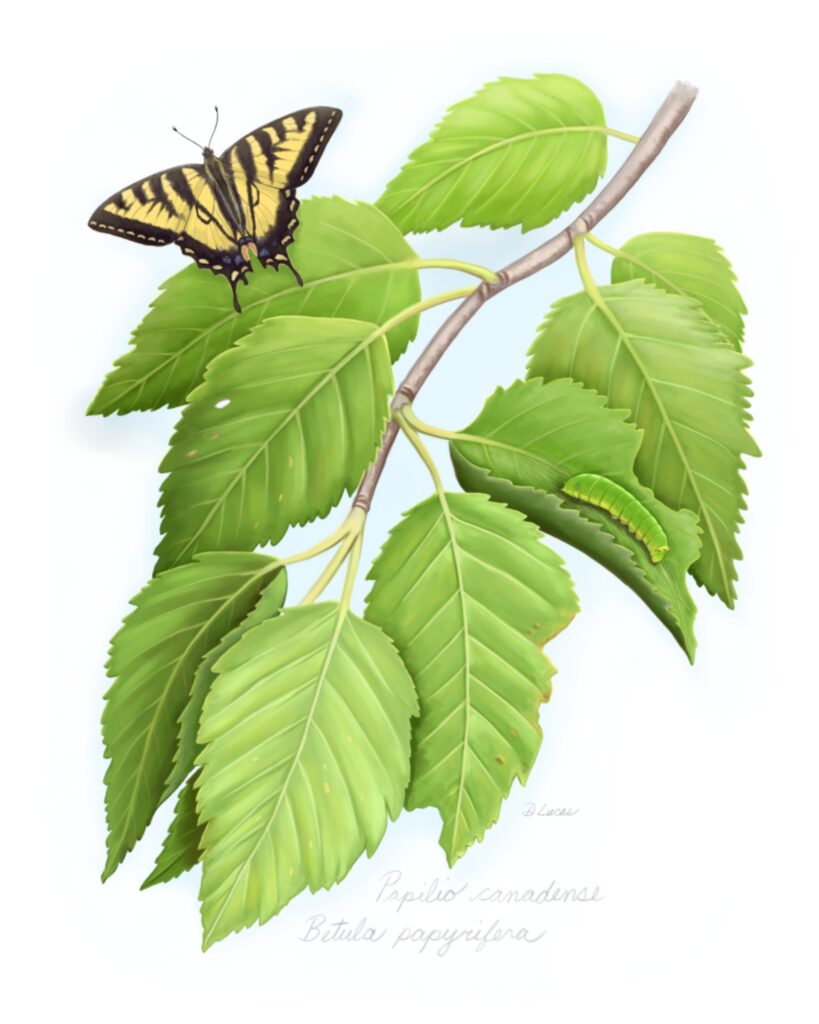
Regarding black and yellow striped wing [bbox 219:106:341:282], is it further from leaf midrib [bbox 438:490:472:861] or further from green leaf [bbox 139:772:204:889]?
green leaf [bbox 139:772:204:889]

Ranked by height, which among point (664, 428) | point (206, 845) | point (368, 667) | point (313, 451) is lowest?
point (206, 845)

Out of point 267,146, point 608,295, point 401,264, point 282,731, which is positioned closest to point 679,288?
point 608,295

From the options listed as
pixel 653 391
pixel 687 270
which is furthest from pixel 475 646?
pixel 687 270

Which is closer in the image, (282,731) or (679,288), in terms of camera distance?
(282,731)

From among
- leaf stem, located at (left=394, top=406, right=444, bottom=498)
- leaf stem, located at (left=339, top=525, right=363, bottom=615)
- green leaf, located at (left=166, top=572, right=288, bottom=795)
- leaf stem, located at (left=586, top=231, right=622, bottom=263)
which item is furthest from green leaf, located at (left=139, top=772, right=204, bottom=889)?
leaf stem, located at (left=586, top=231, right=622, bottom=263)

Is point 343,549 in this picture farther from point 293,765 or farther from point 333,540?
point 293,765

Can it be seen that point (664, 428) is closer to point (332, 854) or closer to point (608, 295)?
point (608, 295)

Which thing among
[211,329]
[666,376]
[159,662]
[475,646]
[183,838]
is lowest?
[183,838]
